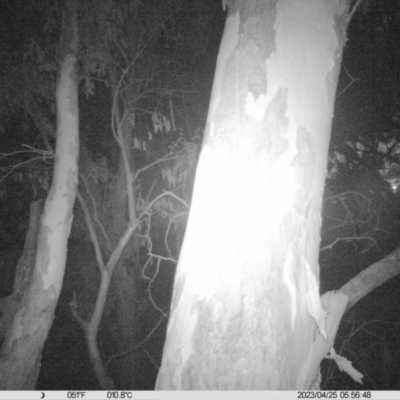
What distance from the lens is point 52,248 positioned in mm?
3002

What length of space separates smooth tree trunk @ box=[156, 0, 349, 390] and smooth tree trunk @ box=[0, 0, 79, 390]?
249 cm

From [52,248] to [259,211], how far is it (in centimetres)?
274

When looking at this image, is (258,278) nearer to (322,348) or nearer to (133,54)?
(322,348)

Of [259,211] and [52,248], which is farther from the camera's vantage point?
[52,248]

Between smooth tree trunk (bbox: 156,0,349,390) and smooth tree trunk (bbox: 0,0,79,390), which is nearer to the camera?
smooth tree trunk (bbox: 156,0,349,390)

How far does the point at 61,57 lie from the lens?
129 inches

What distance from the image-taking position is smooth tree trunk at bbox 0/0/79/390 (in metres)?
2.77

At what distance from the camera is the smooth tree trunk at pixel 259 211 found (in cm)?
76

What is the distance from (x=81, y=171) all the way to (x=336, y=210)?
5069 mm

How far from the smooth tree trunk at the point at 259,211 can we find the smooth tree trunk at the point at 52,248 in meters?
2.49

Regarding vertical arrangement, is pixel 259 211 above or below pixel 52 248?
above

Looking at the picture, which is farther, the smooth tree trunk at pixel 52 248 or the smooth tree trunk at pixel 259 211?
the smooth tree trunk at pixel 52 248

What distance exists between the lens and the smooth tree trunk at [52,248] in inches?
109

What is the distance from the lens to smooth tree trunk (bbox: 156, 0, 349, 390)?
76 centimetres
